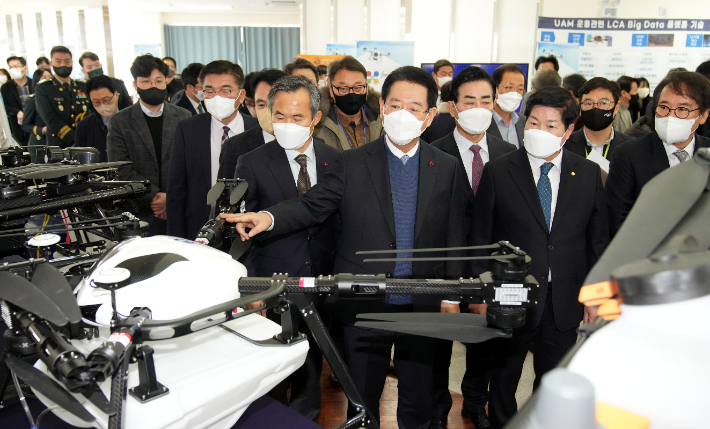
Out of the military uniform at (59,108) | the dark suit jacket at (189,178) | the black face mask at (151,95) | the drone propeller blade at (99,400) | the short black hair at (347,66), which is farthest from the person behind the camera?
the military uniform at (59,108)

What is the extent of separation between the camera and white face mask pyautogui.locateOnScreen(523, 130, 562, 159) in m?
2.33

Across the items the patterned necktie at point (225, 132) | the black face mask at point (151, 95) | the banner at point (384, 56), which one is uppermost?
the banner at point (384, 56)

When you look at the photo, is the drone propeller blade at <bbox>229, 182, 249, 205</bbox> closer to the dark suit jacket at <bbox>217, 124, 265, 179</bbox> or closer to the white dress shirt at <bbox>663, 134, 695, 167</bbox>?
the dark suit jacket at <bbox>217, 124, 265, 179</bbox>

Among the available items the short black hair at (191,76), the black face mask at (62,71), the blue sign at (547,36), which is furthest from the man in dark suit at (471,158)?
the blue sign at (547,36)

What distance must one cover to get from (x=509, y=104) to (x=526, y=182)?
68.1 inches

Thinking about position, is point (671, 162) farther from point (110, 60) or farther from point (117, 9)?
point (117, 9)

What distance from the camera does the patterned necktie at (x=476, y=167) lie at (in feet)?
9.42

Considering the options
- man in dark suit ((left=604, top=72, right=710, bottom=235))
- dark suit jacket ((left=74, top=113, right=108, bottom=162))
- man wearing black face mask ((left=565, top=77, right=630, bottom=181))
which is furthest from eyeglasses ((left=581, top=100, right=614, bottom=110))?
dark suit jacket ((left=74, top=113, right=108, bottom=162))

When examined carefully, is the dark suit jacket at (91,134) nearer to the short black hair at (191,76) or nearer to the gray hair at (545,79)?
the short black hair at (191,76)

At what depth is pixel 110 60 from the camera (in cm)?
1266

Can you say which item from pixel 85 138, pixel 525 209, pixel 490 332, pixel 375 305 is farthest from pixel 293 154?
pixel 85 138

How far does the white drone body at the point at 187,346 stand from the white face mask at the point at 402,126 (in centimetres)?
121

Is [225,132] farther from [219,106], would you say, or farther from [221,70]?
[221,70]

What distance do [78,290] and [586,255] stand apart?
2064 mm
